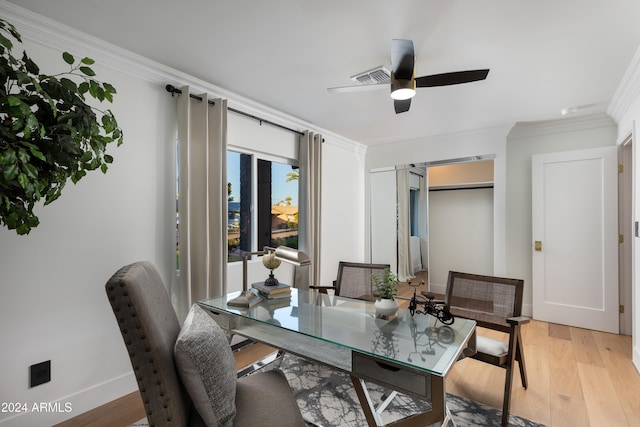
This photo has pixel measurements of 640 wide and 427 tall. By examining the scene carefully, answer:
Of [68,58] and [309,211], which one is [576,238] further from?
[68,58]

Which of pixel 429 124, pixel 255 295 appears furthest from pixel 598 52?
pixel 255 295

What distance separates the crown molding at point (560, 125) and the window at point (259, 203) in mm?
2896

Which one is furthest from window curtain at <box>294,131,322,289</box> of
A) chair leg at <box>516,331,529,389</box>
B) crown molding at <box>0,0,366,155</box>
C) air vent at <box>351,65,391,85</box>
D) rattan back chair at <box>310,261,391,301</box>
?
chair leg at <box>516,331,529,389</box>

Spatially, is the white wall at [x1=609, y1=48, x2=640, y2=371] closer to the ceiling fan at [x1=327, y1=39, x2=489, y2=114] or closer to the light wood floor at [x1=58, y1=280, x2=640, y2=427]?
the light wood floor at [x1=58, y1=280, x2=640, y2=427]

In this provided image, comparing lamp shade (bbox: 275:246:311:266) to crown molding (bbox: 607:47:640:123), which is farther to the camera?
crown molding (bbox: 607:47:640:123)

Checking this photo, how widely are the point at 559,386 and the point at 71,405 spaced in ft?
11.3

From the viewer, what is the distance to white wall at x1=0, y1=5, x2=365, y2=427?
6.11 feet

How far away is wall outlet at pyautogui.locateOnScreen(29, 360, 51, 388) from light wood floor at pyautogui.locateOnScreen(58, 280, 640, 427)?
0.32 meters

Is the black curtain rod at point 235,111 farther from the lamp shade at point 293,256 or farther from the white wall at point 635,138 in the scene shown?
the white wall at point 635,138

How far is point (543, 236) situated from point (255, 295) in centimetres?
357

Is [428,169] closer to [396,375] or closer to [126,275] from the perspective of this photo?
[396,375]

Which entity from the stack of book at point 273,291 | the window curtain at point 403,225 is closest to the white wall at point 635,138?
the window curtain at point 403,225

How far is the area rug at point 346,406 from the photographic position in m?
2.00

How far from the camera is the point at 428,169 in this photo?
4.70 m
